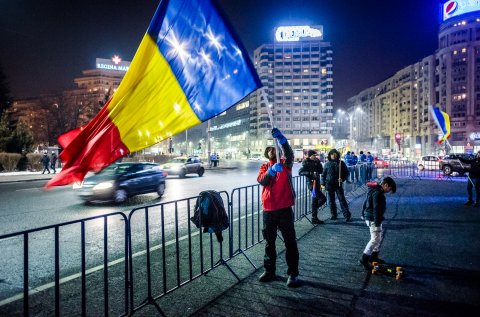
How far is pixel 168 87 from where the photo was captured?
3.51 metres

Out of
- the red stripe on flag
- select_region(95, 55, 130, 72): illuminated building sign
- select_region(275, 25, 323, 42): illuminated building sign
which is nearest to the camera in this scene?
the red stripe on flag

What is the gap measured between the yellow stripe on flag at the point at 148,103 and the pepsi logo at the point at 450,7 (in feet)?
359

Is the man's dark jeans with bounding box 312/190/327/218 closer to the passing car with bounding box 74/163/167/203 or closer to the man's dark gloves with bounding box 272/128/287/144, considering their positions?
the man's dark gloves with bounding box 272/128/287/144

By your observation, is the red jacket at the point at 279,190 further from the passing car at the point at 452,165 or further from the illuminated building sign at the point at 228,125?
the illuminated building sign at the point at 228,125

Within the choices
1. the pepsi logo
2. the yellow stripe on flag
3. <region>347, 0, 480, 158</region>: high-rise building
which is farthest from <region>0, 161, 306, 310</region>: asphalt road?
the pepsi logo

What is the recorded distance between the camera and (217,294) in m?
4.58

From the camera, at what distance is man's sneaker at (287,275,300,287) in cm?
480

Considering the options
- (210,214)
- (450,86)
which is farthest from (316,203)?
(450,86)

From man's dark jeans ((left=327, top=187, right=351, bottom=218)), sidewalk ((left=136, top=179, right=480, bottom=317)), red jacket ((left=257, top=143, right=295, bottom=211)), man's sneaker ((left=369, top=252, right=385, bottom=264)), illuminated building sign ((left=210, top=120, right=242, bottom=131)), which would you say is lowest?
sidewalk ((left=136, top=179, right=480, bottom=317))

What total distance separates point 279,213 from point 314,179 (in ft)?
14.3

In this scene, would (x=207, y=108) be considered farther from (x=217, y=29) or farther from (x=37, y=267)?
(x=37, y=267)

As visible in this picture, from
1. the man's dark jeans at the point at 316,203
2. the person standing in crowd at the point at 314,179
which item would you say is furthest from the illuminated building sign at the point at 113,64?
the man's dark jeans at the point at 316,203

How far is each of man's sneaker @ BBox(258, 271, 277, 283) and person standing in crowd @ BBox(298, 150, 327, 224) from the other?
13.4 feet

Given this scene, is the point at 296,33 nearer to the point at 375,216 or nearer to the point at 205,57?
the point at 375,216
